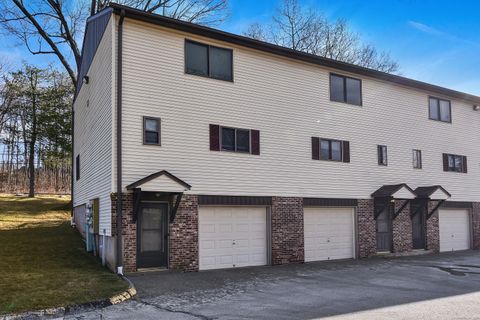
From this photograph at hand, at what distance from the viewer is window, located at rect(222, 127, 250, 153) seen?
15914 mm

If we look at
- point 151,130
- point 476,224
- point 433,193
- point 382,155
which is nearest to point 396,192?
point 382,155

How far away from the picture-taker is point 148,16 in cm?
1432

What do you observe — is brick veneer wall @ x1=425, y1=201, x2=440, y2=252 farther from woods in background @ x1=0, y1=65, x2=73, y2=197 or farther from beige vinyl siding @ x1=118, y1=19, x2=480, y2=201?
woods in background @ x1=0, y1=65, x2=73, y2=197

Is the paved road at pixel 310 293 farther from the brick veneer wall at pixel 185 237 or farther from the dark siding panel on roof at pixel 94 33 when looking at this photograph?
the dark siding panel on roof at pixel 94 33

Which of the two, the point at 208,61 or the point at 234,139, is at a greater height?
the point at 208,61

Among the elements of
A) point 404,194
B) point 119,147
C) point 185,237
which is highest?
point 119,147

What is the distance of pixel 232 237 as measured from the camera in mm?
15891

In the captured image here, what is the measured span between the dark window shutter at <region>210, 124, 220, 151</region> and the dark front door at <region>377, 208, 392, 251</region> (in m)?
8.18

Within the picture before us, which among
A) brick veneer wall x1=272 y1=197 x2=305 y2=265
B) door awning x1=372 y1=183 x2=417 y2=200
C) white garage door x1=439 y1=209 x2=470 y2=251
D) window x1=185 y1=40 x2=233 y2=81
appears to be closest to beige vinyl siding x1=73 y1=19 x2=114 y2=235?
window x1=185 y1=40 x2=233 y2=81

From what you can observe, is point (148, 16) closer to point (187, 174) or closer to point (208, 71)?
point (208, 71)

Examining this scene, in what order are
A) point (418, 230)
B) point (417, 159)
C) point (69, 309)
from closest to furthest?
point (69, 309) → point (418, 230) → point (417, 159)

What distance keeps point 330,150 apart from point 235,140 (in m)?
4.38

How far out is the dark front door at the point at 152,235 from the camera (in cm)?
1398

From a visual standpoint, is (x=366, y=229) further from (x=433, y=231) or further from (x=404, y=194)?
(x=433, y=231)
